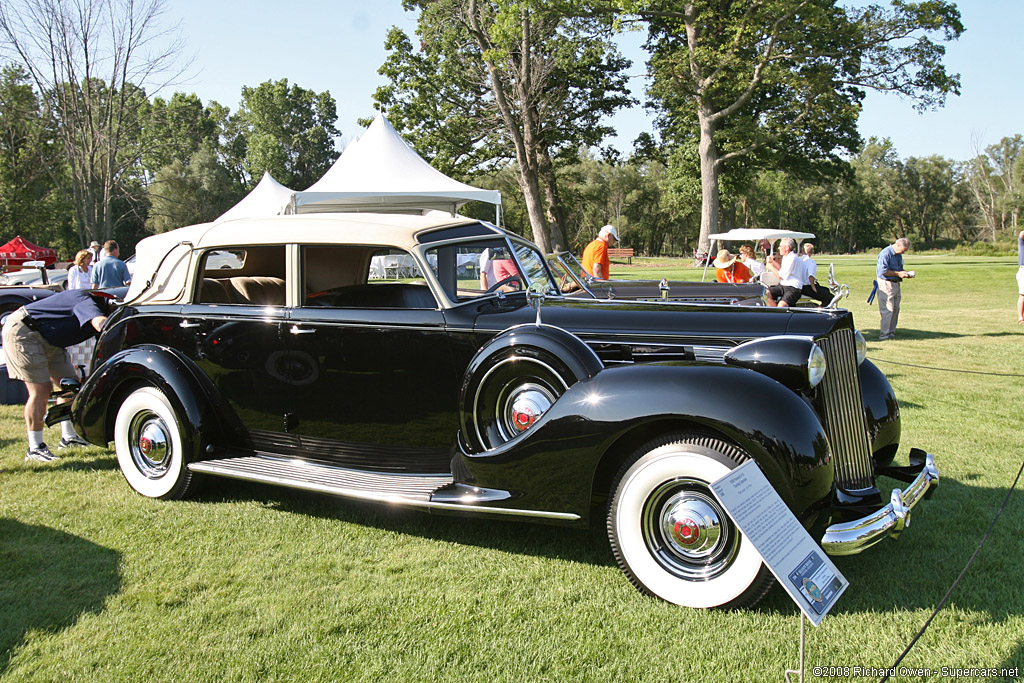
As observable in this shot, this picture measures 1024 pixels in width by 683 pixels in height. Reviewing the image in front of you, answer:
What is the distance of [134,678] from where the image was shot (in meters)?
2.64

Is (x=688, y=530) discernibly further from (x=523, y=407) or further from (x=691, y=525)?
(x=523, y=407)

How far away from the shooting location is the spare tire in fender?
3.46 meters

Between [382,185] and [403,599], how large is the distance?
1157 centimetres

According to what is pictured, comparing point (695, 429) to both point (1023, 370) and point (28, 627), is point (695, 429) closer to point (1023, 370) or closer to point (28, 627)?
point (28, 627)

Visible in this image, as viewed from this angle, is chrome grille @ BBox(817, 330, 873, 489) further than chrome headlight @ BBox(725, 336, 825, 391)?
Yes

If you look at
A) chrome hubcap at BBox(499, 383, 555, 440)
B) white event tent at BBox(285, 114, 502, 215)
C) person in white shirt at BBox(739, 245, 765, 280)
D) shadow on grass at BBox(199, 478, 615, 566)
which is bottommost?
shadow on grass at BBox(199, 478, 615, 566)

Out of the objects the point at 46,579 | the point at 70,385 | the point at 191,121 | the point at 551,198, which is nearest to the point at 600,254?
the point at 70,385

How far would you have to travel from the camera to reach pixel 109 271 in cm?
963

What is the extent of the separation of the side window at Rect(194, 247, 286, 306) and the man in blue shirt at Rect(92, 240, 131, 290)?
5734 mm

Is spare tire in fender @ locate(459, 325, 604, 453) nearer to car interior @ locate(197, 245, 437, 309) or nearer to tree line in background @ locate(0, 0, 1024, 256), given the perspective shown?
car interior @ locate(197, 245, 437, 309)

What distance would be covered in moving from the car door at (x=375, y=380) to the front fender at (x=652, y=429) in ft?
1.84

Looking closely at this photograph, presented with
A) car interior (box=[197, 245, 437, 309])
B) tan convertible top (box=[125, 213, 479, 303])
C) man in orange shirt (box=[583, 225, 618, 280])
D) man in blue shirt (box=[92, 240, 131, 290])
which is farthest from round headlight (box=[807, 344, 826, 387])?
man in blue shirt (box=[92, 240, 131, 290])

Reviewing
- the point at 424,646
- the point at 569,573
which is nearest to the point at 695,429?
the point at 569,573

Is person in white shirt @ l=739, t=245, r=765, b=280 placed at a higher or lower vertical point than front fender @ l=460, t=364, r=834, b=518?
higher
